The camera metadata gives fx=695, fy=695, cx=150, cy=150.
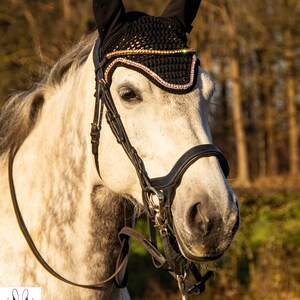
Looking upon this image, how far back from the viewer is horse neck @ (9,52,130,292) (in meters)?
3.16

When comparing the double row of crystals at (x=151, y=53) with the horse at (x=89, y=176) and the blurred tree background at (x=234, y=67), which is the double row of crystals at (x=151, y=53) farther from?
the blurred tree background at (x=234, y=67)

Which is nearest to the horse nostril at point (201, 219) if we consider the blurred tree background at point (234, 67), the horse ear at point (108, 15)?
the blurred tree background at point (234, 67)

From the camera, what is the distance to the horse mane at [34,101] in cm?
350

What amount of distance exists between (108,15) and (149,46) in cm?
23

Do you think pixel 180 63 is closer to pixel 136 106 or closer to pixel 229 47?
pixel 136 106

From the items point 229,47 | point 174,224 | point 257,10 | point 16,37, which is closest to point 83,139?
point 174,224

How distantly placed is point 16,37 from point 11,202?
22.4 ft

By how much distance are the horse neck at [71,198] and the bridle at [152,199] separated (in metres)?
0.04

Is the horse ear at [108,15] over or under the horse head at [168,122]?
over

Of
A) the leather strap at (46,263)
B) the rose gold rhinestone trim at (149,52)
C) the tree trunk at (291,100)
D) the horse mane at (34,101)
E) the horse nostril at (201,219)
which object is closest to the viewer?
the horse nostril at (201,219)

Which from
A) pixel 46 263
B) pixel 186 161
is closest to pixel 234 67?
pixel 46 263

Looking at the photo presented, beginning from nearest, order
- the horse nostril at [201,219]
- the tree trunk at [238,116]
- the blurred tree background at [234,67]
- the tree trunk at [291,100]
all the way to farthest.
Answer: the horse nostril at [201,219] < the blurred tree background at [234,67] < the tree trunk at [238,116] < the tree trunk at [291,100]

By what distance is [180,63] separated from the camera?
118 inches

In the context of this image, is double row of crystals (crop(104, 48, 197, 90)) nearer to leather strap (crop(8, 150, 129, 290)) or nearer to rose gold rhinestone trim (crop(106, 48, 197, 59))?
rose gold rhinestone trim (crop(106, 48, 197, 59))
